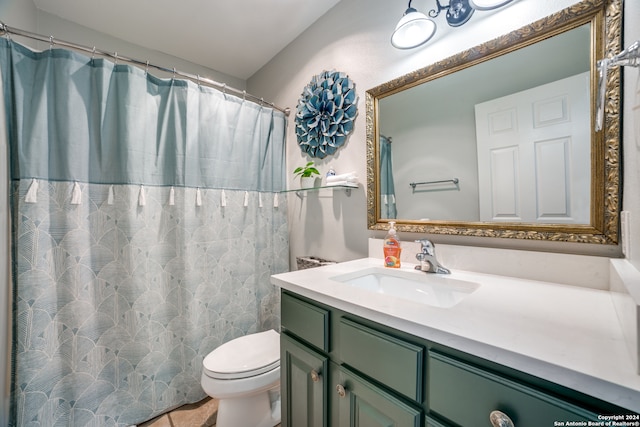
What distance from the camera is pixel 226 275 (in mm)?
1740

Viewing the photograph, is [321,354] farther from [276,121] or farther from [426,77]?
[276,121]

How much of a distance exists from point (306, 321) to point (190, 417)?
1.21 metres

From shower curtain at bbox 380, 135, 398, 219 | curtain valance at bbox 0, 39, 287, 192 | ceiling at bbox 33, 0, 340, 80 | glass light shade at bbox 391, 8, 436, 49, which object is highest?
ceiling at bbox 33, 0, 340, 80

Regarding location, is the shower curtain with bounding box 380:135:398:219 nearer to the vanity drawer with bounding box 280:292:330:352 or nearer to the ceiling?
the vanity drawer with bounding box 280:292:330:352

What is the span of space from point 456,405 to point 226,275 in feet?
4.95

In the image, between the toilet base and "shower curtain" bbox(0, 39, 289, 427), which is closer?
"shower curtain" bbox(0, 39, 289, 427)

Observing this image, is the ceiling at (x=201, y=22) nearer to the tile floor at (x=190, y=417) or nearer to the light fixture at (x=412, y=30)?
the light fixture at (x=412, y=30)

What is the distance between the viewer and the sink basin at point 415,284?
97 cm

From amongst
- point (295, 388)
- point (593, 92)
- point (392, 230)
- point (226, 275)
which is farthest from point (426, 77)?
point (226, 275)

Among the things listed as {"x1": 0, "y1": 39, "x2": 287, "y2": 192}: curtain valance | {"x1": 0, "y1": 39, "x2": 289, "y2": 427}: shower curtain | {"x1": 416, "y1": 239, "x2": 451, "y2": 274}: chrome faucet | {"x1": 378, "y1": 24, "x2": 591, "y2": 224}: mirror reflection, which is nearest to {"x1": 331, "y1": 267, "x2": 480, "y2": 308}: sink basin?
{"x1": 416, "y1": 239, "x2": 451, "y2": 274}: chrome faucet

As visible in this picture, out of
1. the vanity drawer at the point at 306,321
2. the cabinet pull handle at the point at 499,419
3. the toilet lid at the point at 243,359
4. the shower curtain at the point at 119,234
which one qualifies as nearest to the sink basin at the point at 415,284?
the vanity drawer at the point at 306,321

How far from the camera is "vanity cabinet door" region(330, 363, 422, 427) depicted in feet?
2.12

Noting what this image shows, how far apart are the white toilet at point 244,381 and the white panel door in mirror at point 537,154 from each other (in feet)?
4.09

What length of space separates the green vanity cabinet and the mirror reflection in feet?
2.19
